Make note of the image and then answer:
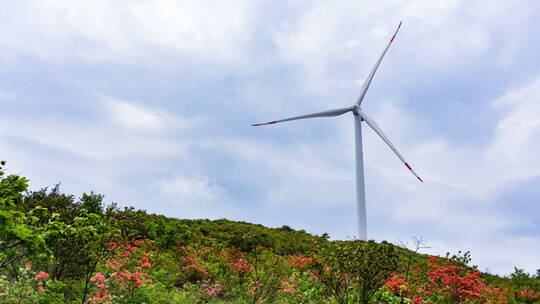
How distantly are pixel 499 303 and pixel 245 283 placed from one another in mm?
10284

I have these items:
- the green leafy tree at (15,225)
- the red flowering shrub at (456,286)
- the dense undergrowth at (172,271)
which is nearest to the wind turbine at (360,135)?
the dense undergrowth at (172,271)

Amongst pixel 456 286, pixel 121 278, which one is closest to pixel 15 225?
pixel 121 278

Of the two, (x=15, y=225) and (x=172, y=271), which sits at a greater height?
(x=172, y=271)

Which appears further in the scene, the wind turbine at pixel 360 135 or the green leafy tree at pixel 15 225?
the wind turbine at pixel 360 135

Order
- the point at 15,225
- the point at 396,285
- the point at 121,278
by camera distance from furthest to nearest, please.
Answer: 1. the point at 396,285
2. the point at 121,278
3. the point at 15,225

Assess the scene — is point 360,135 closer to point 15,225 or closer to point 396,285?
point 396,285

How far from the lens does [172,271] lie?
55.7 feet

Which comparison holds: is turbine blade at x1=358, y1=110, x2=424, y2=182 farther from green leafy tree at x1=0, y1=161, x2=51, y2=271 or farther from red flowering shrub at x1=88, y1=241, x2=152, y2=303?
green leafy tree at x1=0, y1=161, x2=51, y2=271

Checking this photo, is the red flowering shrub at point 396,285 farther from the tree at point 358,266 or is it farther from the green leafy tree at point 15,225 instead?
the green leafy tree at point 15,225

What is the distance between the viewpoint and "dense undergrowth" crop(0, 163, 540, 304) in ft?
28.5

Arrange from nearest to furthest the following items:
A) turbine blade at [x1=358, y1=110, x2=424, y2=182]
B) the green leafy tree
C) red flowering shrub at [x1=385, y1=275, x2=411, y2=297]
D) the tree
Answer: the green leafy tree, the tree, red flowering shrub at [x1=385, y1=275, x2=411, y2=297], turbine blade at [x1=358, y1=110, x2=424, y2=182]

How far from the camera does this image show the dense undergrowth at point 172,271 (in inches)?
342

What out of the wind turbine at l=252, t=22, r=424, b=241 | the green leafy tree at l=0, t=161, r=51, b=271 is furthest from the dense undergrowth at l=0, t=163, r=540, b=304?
the wind turbine at l=252, t=22, r=424, b=241

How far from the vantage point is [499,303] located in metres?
15.9
